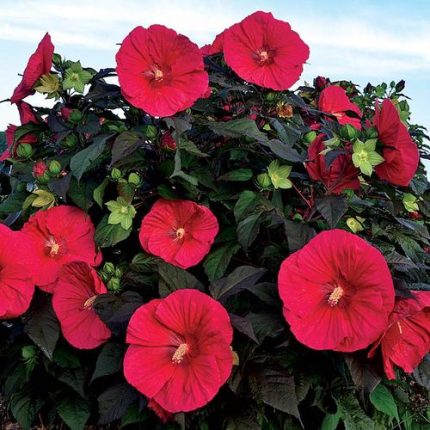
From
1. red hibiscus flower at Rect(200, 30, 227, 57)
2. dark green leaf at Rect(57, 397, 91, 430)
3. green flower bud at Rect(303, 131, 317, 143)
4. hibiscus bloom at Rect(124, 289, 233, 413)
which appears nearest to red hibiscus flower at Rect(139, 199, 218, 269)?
hibiscus bloom at Rect(124, 289, 233, 413)

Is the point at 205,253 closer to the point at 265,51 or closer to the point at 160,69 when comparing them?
the point at 160,69

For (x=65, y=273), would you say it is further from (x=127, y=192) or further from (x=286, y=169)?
(x=286, y=169)

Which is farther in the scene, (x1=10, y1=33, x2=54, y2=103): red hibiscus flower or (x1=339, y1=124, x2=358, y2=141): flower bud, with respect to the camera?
(x1=10, y1=33, x2=54, y2=103): red hibiscus flower

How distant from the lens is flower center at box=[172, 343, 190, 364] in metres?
1.33

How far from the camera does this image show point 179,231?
1577 millimetres

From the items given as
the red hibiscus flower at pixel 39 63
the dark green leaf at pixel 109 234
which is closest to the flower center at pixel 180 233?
the dark green leaf at pixel 109 234

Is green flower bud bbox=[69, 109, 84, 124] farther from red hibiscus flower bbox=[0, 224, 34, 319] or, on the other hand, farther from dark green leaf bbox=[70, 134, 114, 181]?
red hibiscus flower bbox=[0, 224, 34, 319]

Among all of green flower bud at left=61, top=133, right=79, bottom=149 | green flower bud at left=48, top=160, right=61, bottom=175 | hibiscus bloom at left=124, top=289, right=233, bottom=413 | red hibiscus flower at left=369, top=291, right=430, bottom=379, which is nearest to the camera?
hibiscus bloom at left=124, top=289, right=233, bottom=413

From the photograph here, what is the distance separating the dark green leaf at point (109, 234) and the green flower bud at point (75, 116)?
29 cm

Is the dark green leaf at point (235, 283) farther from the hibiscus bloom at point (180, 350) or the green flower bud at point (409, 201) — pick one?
the green flower bud at point (409, 201)

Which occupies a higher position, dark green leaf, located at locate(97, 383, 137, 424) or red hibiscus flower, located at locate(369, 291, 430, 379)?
red hibiscus flower, located at locate(369, 291, 430, 379)

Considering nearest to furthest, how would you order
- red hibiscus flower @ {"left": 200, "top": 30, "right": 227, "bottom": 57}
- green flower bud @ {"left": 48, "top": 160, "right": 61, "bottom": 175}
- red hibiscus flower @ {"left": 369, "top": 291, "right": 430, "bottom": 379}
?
red hibiscus flower @ {"left": 369, "top": 291, "right": 430, "bottom": 379} → green flower bud @ {"left": 48, "top": 160, "right": 61, "bottom": 175} → red hibiscus flower @ {"left": 200, "top": 30, "right": 227, "bottom": 57}

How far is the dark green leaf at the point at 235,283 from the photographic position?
1371mm

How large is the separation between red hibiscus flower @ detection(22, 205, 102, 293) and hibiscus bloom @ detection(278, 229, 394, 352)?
1.77ft
